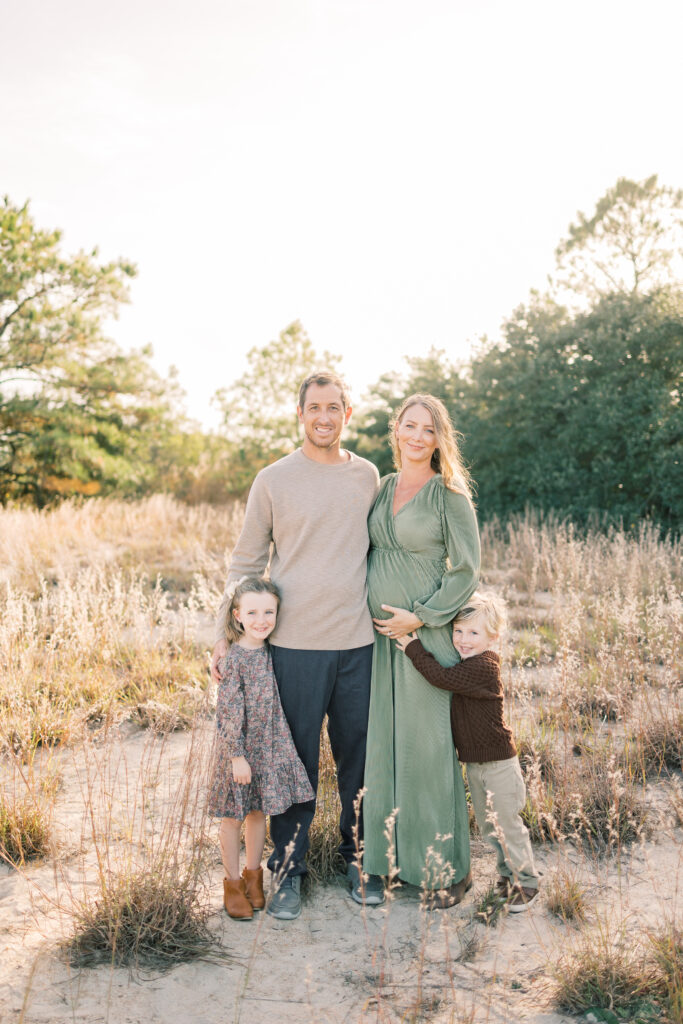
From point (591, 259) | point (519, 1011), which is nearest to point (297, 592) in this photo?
point (519, 1011)

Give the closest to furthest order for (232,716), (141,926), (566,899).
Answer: (141,926) < (566,899) < (232,716)

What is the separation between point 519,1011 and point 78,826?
2336 mm

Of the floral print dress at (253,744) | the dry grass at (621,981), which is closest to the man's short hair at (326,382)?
the floral print dress at (253,744)

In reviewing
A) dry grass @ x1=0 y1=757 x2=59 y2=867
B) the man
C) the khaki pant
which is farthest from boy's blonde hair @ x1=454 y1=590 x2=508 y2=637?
dry grass @ x1=0 y1=757 x2=59 y2=867

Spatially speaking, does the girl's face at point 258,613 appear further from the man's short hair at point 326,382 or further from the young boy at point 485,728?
the man's short hair at point 326,382

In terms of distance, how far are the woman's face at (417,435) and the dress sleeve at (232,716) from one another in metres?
1.20

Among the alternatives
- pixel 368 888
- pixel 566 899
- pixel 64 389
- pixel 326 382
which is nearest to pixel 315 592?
pixel 326 382

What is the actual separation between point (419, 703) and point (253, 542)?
990 millimetres

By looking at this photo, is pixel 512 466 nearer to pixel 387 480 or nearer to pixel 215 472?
pixel 215 472

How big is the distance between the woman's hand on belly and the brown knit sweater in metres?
0.06

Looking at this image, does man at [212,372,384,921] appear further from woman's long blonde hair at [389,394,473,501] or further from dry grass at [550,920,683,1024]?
dry grass at [550,920,683,1024]

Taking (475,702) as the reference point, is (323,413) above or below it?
above

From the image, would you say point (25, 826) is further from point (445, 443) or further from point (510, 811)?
point (445, 443)

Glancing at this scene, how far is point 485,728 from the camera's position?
10.2 feet
